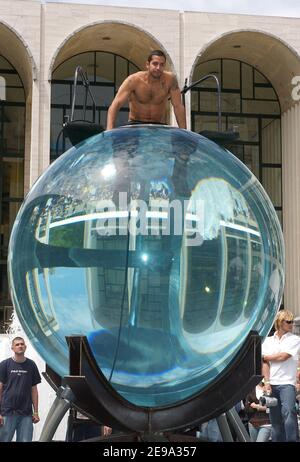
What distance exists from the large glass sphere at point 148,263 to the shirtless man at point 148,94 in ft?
1.08

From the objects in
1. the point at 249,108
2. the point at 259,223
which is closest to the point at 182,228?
the point at 259,223

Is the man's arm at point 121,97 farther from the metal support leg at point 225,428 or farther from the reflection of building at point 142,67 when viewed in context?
the reflection of building at point 142,67

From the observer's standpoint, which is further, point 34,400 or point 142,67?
point 142,67

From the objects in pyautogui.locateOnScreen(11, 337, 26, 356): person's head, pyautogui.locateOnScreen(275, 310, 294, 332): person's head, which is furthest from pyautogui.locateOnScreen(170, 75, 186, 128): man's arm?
pyautogui.locateOnScreen(11, 337, 26, 356): person's head

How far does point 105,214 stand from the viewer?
9.07 ft

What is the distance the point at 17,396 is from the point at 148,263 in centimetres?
546

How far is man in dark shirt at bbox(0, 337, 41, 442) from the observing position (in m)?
7.79

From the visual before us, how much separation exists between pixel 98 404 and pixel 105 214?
639 mm

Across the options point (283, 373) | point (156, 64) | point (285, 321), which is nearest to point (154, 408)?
point (156, 64)

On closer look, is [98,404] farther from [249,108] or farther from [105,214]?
[249,108]

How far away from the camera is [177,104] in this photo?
3453mm

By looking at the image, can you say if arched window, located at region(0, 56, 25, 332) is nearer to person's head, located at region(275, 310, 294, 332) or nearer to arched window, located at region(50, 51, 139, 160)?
arched window, located at region(50, 51, 139, 160)

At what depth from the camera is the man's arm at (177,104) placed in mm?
3422

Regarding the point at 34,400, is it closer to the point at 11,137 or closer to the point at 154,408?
the point at 154,408
